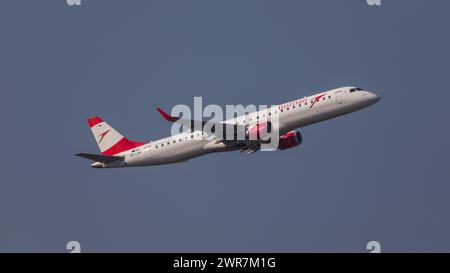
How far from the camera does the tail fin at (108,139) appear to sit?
301 feet

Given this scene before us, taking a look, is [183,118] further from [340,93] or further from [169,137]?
[340,93]

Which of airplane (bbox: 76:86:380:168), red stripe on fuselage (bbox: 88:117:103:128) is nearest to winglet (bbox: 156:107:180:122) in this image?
airplane (bbox: 76:86:380:168)

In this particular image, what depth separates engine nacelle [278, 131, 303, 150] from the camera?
289 ft

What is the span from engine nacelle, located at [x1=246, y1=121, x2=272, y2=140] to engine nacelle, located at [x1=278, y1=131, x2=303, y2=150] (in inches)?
208

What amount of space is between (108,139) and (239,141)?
17.2 m

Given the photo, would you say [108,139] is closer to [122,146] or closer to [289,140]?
[122,146]

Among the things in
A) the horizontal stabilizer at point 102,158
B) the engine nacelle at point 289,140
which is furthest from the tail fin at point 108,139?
the engine nacelle at point 289,140

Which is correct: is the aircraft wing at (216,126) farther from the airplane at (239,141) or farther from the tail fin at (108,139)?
the tail fin at (108,139)

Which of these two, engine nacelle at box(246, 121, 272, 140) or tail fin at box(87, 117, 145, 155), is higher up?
tail fin at box(87, 117, 145, 155)

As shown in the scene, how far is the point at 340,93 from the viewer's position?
81938 mm

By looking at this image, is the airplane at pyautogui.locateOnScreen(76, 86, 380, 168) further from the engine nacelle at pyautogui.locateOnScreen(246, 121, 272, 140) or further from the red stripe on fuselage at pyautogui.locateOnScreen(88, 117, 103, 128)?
the red stripe on fuselage at pyautogui.locateOnScreen(88, 117, 103, 128)

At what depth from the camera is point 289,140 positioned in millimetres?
88000

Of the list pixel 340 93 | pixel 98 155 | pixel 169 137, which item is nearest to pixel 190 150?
pixel 169 137

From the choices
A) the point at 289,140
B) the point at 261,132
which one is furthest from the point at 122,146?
the point at 289,140
